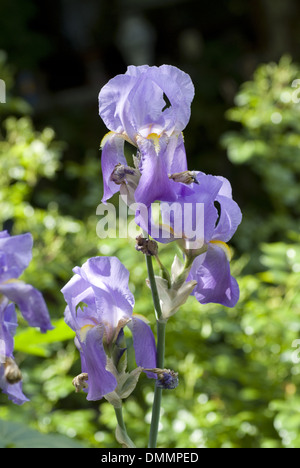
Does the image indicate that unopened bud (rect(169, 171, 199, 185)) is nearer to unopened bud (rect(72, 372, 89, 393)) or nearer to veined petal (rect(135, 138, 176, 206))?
veined petal (rect(135, 138, 176, 206))

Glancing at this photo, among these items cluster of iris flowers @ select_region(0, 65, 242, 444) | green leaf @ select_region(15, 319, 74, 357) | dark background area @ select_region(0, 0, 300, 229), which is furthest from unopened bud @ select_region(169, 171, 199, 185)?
dark background area @ select_region(0, 0, 300, 229)

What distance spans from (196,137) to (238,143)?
7.47 ft

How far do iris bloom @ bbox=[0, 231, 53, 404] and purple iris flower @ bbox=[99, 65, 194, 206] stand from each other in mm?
131

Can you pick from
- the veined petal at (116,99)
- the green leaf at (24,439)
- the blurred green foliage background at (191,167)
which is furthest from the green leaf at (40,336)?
the veined petal at (116,99)

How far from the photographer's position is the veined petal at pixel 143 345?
611mm

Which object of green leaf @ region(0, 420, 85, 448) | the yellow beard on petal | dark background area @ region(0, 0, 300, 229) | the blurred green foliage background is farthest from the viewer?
dark background area @ region(0, 0, 300, 229)

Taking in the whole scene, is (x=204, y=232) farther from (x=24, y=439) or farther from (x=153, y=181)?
(x=24, y=439)

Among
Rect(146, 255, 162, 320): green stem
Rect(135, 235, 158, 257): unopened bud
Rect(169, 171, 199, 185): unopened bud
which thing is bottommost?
Rect(146, 255, 162, 320): green stem

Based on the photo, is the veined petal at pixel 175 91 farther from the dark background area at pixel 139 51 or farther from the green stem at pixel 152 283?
the dark background area at pixel 139 51

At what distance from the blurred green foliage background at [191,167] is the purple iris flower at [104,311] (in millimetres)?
329

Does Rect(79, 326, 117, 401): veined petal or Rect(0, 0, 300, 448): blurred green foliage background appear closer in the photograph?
Rect(79, 326, 117, 401): veined petal

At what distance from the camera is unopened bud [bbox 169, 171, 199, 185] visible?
59 centimetres

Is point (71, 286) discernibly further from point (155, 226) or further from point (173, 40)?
point (173, 40)

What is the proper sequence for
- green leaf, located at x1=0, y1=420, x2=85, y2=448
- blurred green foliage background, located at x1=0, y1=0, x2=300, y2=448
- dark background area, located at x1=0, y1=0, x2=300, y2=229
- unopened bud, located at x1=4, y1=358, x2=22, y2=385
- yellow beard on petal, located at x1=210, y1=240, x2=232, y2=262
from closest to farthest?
unopened bud, located at x1=4, y1=358, x2=22, y2=385, yellow beard on petal, located at x1=210, y1=240, x2=232, y2=262, green leaf, located at x1=0, y1=420, x2=85, y2=448, blurred green foliage background, located at x1=0, y1=0, x2=300, y2=448, dark background area, located at x1=0, y1=0, x2=300, y2=229
